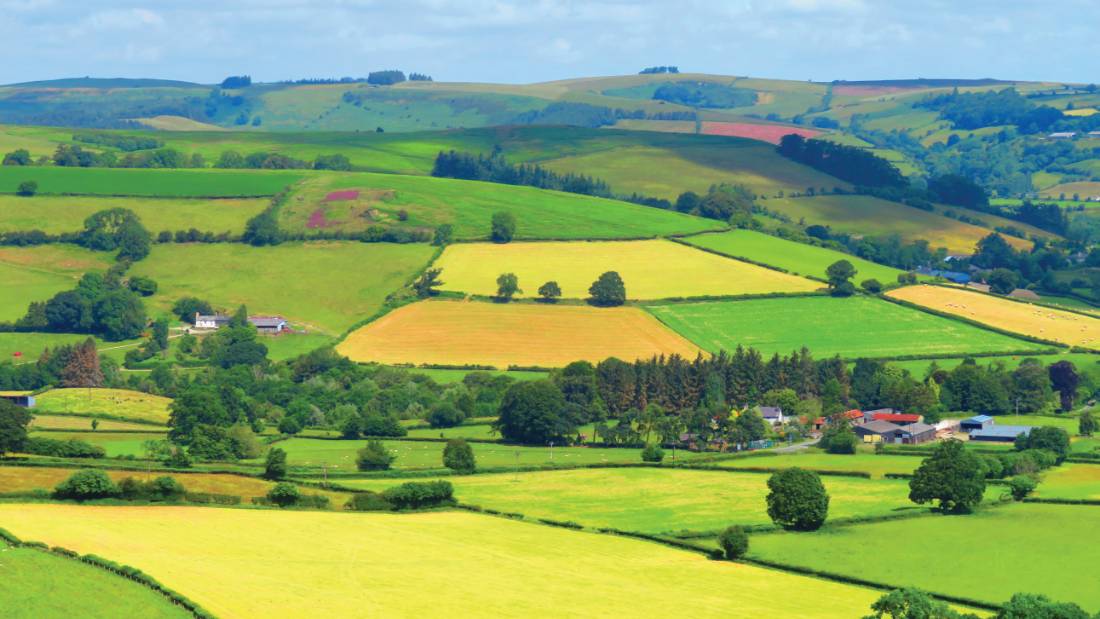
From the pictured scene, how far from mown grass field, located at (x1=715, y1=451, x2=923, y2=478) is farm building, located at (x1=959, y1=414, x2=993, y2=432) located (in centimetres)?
1583

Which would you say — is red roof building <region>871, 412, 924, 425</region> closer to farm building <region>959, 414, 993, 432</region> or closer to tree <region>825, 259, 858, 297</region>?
farm building <region>959, 414, 993, 432</region>

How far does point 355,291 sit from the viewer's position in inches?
6880

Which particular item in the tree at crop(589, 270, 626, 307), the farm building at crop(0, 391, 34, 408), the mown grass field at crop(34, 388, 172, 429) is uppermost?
the tree at crop(589, 270, 626, 307)

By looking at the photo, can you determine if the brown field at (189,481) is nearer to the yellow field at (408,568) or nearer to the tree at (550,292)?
the yellow field at (408,568)

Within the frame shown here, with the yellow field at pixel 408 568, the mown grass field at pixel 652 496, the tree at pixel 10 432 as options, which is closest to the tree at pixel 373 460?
the mown grass field at pixel 652 496

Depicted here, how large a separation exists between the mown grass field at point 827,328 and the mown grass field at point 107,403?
49557 millimetres

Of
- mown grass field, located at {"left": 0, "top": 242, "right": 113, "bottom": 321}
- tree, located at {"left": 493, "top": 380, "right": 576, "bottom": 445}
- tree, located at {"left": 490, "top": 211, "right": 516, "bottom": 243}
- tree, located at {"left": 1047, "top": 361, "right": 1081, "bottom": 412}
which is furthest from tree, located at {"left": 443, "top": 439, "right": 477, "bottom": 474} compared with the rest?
tree, located at {"left": 490, "top": 211, "right": 516, "bottom": 243}

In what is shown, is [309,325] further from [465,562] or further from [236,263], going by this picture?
[465,562]

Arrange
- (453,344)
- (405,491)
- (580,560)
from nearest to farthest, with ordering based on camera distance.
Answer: (580,560)
(405,491)
(453,344)

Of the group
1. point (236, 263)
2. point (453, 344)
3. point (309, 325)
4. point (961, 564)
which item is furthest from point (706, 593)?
point (236, 263)

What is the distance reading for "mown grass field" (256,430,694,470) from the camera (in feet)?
371

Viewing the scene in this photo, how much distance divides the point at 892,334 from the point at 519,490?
70.8 m

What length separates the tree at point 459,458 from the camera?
356 feet

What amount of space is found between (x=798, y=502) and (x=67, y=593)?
3948cm
